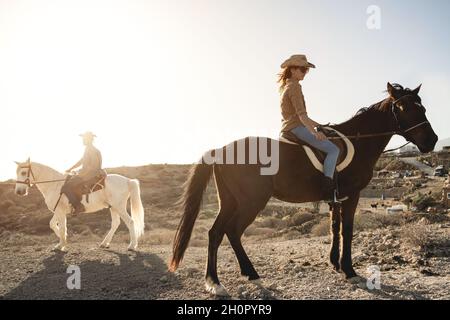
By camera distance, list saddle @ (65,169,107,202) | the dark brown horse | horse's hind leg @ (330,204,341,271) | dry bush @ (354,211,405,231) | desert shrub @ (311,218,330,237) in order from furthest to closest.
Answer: desert shrub @ (311,218,330,237), dry bush @ (354,211,405,231), saddle @ (65,169,107,202), horse's hind leg @ (330,204,341,271), the dark brown horse

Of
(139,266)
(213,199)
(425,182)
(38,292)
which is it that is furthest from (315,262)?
(425,182)

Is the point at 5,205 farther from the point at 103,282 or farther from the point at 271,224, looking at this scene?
the point at 103,282

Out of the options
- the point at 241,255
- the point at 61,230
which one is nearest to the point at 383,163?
the point at 61,230

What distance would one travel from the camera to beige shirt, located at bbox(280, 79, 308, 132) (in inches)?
250

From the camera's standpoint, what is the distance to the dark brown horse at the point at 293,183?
20.2ft

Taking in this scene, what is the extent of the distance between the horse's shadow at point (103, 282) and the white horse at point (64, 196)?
9.19 feet

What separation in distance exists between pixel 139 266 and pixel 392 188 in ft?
118

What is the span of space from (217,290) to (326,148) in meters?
2.83

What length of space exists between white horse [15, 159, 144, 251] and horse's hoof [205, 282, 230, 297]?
604 centimetres

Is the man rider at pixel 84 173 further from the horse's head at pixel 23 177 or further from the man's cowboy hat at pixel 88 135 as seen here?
the horse's head at pixel 23 177

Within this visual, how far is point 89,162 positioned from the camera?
459 inches

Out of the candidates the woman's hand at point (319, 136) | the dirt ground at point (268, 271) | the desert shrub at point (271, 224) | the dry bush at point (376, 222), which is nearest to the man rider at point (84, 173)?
the dirt ground at point (268, 271)

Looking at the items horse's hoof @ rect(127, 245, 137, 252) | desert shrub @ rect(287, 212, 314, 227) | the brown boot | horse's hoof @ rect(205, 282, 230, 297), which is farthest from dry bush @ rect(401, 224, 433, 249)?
desert shrub @ rect(287, 212, 314, 227)

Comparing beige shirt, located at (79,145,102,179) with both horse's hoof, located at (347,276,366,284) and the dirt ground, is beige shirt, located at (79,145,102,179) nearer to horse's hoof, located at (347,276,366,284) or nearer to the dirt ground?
the dirt ground
